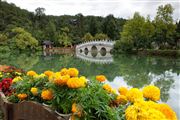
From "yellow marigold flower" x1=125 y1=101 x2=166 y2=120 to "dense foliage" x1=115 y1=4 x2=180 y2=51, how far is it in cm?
3181

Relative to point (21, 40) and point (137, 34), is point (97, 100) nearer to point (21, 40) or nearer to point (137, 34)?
point (137, 34)

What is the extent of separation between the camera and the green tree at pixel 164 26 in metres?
32.2

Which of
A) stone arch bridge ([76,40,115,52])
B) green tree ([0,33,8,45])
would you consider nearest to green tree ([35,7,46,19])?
stone arch bridge ([76,40,115,52])

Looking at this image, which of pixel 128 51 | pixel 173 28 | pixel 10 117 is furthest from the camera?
pixel 128 51

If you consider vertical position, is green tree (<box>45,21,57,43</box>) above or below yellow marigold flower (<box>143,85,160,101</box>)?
above

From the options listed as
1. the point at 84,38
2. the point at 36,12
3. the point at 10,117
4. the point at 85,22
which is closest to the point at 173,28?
the point at 84,38

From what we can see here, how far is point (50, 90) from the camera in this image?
2.44 metres

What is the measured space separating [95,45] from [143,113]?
159ft

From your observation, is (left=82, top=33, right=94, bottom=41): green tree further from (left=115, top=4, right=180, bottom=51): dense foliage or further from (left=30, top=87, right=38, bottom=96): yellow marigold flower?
(left=30, top=87, right=38, bottom=96): yellow marigold flower

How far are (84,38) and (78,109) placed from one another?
2062 inches

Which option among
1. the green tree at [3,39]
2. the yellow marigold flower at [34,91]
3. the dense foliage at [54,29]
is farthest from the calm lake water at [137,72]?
the dense foliage at [54,29]

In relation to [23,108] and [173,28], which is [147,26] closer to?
[173,28]

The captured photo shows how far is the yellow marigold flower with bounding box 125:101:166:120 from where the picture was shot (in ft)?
4.06

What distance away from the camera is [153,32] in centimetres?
3341
